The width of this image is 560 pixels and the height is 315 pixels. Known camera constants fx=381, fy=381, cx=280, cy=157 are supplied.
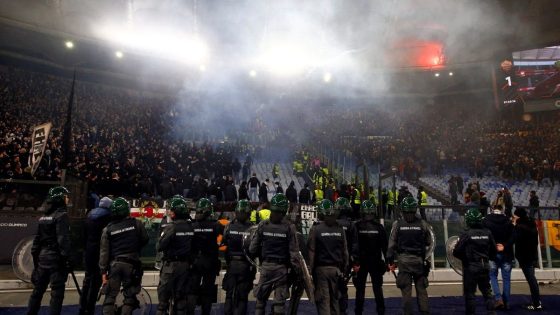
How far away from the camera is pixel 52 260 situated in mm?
5055

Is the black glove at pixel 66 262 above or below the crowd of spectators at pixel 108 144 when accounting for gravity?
below

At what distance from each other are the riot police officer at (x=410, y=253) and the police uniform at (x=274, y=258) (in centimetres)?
174

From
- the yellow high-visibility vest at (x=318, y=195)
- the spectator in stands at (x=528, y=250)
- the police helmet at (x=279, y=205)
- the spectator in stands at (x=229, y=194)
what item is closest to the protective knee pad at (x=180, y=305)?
the police helmet at (x=279, y=205)

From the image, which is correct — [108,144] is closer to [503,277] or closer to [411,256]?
[411,256]

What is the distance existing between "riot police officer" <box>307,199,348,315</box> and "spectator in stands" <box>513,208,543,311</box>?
11.8ft

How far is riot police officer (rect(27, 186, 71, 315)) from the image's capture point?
499cm

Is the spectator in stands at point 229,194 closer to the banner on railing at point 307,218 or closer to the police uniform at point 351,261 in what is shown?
the banner on railing at point 307,218

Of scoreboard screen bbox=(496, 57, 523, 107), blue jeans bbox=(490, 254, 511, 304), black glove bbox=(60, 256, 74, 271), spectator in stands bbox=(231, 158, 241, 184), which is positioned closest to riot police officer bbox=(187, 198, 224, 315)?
black glove bbox=(60, 256, 74, 271)

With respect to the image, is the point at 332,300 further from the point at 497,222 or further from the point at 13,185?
the point at 13,185

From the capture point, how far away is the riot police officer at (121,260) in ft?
15.8

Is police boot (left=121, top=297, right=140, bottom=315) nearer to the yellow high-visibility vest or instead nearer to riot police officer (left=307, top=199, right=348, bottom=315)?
riot police officer (left=307, top=199, right=348, bottom=315)

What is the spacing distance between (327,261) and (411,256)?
4.69 feet

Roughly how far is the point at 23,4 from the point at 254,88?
16126mm

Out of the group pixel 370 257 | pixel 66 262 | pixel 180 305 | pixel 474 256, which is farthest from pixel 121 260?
pixel 474 256
